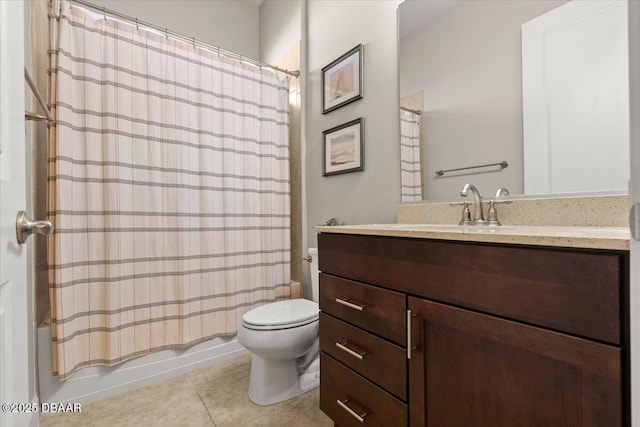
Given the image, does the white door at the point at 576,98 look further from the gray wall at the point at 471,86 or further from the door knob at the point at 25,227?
the door knob at the point at 25,227

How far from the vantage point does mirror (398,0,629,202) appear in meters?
0.93

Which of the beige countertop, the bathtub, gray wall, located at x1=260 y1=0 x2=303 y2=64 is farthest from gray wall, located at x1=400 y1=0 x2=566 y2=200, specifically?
the bathtub

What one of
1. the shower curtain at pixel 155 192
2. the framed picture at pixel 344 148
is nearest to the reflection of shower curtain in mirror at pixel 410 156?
the framed picture at pixel 344 148

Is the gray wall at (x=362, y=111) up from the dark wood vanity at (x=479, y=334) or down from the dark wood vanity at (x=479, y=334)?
up

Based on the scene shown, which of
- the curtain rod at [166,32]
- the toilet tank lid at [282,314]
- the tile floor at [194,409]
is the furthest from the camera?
the curtain rod at [166,32]

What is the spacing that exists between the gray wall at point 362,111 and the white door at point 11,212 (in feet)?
4.65

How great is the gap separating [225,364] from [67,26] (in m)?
2.04

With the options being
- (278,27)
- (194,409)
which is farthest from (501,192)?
(278,27)

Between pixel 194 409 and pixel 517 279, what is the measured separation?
5.04 feet

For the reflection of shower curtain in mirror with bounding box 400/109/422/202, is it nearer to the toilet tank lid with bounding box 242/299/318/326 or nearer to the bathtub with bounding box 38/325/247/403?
the toilet tank lid with bounding box 242/299/318/326

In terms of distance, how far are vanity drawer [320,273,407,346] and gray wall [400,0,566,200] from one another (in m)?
0.63

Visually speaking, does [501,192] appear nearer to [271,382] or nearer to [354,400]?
[354,400]

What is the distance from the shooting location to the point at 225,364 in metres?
1.90

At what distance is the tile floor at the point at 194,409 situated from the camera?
1362 mm
